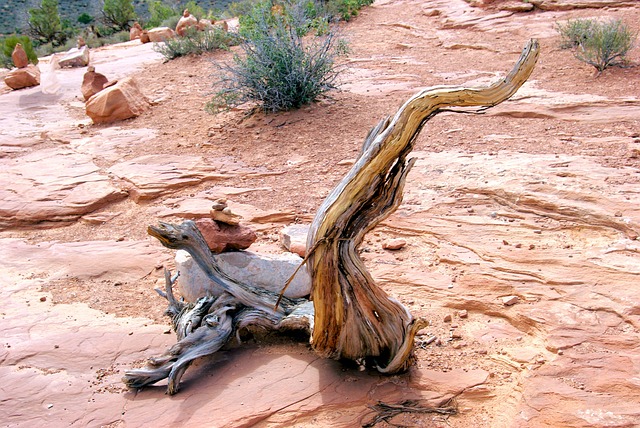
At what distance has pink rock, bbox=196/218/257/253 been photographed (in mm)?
3995

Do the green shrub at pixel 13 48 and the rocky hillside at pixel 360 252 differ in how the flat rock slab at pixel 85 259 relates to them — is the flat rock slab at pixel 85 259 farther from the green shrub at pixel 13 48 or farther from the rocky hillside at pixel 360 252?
the green shrub at pixel 13 48

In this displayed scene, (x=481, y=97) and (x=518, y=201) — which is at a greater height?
(x=481, y=97)

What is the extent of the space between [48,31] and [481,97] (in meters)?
26.2

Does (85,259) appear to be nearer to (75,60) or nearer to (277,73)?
(277,73)

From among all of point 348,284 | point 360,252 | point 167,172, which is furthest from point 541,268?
point 167,172

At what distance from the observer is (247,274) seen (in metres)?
4.02

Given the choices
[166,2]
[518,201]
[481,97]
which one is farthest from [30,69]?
[166,2]

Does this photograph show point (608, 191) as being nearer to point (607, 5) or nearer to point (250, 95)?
point (250, 95)

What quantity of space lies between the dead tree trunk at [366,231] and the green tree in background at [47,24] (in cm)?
2541

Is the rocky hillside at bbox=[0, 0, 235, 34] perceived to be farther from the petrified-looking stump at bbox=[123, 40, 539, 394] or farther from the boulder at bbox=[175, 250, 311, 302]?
the petrified-looking stump at bbox=[123, 40, 539, 394]

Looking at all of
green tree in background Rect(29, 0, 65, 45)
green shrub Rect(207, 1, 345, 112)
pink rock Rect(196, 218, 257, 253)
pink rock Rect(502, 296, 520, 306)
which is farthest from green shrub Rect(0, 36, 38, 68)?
pink rock Rect(502, 296, 520, 306)

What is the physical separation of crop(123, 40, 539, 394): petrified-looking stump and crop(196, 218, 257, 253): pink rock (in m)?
0.32

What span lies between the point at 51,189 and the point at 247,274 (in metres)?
3.37

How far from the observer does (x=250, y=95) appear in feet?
26.2
